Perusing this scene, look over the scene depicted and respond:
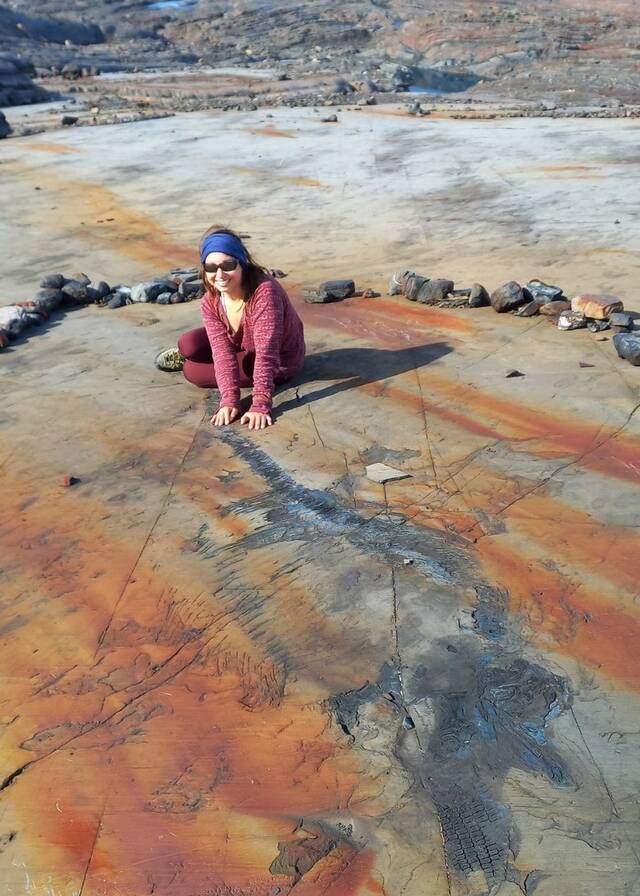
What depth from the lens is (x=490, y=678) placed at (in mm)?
2820

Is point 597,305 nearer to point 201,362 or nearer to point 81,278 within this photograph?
point 201,362

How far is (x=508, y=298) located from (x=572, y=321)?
0.48 m

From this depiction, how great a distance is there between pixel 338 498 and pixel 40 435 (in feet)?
5.65

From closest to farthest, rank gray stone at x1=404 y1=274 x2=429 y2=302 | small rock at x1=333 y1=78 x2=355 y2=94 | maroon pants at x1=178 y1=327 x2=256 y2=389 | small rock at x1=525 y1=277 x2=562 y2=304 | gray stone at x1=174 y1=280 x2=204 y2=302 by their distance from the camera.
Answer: maroon pants at x1=178 y1=327 x2=256 y2=389 → small rock at x1=525 y1=277 x2=562 y2=304 → gray stone at x1=404 y1=274 x2=429 y2=302 → gray stone at x1=174 y1=280 x2=204 y2=302 → small rock at x1=333 y1=78 x2=355 y2=94

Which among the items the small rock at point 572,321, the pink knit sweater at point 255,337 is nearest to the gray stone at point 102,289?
the pink knit sweater at point 255,337

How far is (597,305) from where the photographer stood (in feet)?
17.6

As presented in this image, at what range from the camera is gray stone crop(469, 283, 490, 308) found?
5.89 metres

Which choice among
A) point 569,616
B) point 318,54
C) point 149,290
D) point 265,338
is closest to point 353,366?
point 265,338

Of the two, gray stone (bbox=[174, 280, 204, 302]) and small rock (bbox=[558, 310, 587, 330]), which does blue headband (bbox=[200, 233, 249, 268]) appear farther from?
gray stone (bbox=[174, 280, 204, 302])

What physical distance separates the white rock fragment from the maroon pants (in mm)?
1033

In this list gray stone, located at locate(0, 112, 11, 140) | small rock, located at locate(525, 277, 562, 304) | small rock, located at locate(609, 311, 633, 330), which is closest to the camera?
small rock, located at locate(609, 311, 633, 330)

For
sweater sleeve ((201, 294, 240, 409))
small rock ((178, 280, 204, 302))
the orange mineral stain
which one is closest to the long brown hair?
sweater sleeve ((201, 294, 240, 409))

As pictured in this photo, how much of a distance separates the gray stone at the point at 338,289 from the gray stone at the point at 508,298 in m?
1.09

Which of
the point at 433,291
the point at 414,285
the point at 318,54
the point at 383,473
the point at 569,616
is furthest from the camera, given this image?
the point at 318,54
